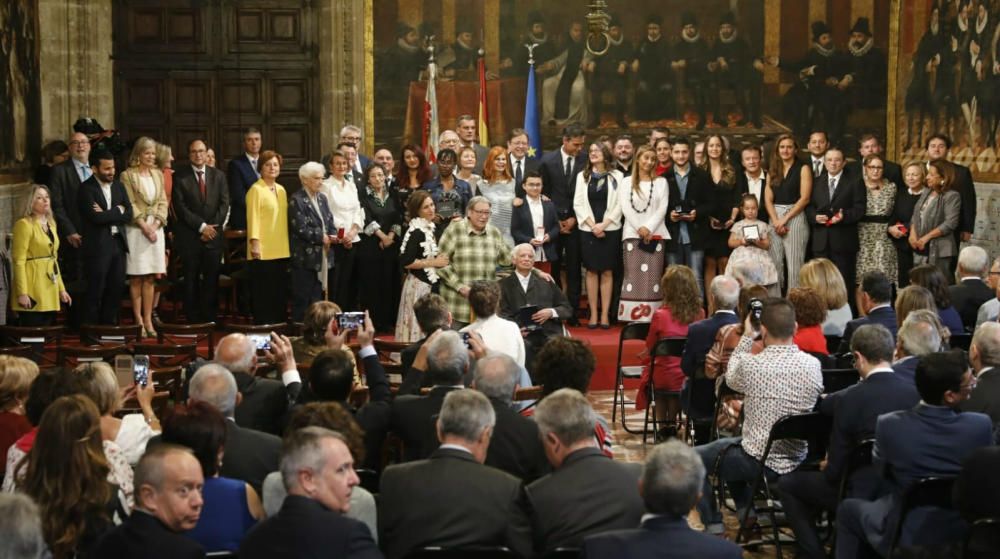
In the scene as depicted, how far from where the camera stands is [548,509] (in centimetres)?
567

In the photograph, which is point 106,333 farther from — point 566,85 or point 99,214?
point 566,85

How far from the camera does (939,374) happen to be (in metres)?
6.60

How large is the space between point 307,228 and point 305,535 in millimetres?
8916

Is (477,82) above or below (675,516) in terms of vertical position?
above

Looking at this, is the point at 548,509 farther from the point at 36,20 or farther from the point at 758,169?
the point at 36,20

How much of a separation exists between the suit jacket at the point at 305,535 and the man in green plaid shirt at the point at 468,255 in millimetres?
7071

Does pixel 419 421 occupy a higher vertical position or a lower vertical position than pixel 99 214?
lower

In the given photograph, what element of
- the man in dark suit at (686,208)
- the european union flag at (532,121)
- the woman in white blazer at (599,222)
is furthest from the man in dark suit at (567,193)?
the european union flag at (532,121)

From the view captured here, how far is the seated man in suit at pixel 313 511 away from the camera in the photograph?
5.04 meters

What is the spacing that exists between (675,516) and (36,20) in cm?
1399

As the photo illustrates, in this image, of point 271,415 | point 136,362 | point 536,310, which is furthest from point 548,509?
point 536,310

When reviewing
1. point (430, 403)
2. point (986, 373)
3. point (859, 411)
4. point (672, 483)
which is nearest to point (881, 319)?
point (986, 373)

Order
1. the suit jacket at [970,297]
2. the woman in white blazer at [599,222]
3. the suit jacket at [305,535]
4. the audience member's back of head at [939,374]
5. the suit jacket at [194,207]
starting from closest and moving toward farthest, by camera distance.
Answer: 1. the suit jacket at [305,535]
2. the audience member's back of head at [939,374]
3. the suit jacket at [970,297]
4. the suit jacket at [194,207]
5. the woman in white blazer at [599,222]

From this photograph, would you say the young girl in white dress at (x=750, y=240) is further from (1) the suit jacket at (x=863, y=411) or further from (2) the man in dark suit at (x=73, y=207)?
(1) the suit jacket at (x=863, y=411)
